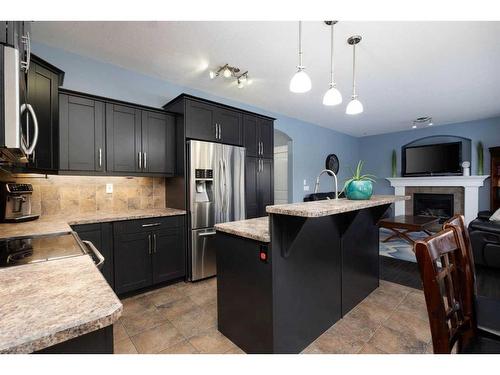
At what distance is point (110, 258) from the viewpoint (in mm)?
2461

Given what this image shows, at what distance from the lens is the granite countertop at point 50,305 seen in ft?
1.71

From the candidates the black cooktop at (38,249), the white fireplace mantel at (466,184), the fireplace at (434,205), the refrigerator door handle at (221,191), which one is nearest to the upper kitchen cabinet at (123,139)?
the refrigerator door handle at (221,191)

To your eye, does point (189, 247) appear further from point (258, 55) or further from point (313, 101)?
point (313, 101)

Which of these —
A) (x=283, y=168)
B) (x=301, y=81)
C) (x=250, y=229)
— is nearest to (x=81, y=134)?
(x=250, y=229)

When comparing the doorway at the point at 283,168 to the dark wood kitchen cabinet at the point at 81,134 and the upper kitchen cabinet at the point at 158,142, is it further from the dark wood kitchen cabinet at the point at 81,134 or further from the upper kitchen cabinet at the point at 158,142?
the dark wood kitchen cabinet at the point at 81,134

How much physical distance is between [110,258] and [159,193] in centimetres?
111

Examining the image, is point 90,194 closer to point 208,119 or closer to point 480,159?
point 208,119

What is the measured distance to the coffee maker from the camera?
211 centimetres

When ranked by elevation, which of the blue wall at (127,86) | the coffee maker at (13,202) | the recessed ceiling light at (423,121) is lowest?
the coffee maker at (13,202)

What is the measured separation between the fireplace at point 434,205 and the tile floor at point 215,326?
14.7 ft

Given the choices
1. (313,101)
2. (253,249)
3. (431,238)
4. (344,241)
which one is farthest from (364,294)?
(313,101)

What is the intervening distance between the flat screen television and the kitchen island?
5.03 meters

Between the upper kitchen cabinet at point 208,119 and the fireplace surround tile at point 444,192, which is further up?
the upper kitchen cabinet at point 208,119

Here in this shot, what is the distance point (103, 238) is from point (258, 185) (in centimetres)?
216
